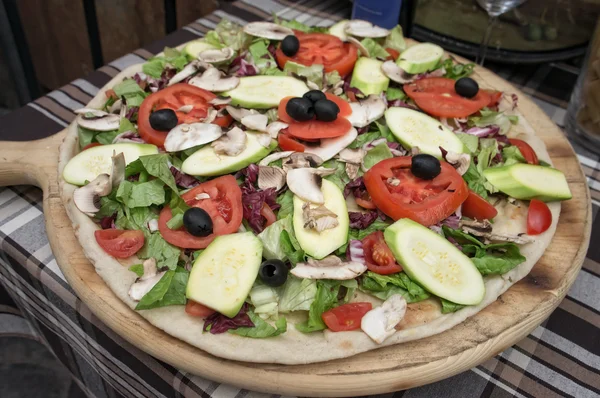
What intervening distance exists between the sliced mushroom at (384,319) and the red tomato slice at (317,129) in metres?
0.91

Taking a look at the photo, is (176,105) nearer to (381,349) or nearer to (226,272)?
(226,272)

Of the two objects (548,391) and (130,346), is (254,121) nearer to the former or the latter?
(130,346)

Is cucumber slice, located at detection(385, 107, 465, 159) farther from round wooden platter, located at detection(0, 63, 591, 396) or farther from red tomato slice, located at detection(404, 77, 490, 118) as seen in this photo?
round wooden platter, located at detection(0, 63, 591, 396)

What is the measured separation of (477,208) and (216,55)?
168cm

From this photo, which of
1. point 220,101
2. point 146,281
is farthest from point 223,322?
point 220,101

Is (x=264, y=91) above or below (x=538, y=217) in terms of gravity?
above

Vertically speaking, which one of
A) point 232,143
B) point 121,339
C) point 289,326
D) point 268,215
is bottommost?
point 121,339

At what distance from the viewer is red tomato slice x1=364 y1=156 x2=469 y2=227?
2303 mm

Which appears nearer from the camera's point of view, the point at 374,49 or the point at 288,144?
the point at 288,144

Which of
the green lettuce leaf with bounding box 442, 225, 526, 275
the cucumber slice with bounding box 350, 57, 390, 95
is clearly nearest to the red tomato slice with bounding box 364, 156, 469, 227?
the green lettuce leaf with bounding box 442, 225, 526, 275

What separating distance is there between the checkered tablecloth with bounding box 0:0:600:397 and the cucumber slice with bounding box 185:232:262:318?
33cm

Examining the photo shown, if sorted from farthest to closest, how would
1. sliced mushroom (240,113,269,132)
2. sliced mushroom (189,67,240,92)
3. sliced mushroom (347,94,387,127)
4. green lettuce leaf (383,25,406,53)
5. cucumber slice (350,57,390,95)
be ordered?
green lettuce leaf (383,25,406,53) → cucumber slice (350,57,390,95) → sliced mushroom (189,67,240,92) → sliced mushroom (347,94,387,127) → sliced mushroom (240,113,269,132)

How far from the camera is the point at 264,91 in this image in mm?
2920

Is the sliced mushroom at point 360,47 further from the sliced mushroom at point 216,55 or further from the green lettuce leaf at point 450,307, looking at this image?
the green lettuce leaf at point 450,307
